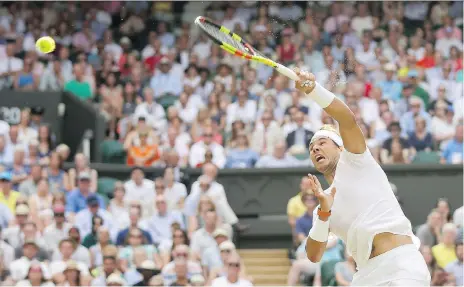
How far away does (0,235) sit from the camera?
13531 mm

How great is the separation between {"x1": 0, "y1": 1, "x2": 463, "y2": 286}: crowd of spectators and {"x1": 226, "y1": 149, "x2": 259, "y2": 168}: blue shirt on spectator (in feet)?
0.07

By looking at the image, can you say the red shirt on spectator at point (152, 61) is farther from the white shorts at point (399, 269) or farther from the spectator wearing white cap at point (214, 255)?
the white shorts at point (399, 269)

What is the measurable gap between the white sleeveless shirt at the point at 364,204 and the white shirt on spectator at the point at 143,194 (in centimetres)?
813

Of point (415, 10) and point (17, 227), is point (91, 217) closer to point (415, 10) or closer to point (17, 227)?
point (17, 227)

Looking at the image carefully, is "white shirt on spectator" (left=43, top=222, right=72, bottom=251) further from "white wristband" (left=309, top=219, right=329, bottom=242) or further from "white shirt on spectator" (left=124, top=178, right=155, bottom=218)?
"white wristband" (left=309, top=219, right=329, bottom=242)

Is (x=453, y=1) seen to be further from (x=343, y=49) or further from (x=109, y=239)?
(x=109, y=239)

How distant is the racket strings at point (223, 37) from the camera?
724cm

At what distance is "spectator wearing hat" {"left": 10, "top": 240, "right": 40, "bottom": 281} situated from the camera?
504 inches

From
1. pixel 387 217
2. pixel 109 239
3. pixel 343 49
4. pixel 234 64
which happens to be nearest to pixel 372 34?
pixel 343 49

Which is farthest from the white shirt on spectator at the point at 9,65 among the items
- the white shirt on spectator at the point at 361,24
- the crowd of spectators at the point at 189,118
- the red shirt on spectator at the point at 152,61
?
the white shirt on spectator at the point at 361,24

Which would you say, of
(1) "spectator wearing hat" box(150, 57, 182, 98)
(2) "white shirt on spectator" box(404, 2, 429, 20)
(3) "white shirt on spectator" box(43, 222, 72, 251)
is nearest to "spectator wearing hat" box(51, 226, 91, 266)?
(3) "white shirt on spectator" box(43, 222, 72, 251)

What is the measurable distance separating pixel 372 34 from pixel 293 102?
9.84 ft

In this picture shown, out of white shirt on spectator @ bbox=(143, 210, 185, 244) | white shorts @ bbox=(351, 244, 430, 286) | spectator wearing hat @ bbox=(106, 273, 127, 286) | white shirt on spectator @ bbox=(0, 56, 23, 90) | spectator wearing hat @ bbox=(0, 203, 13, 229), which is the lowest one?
spectator wearing hat @ bbox=(106, 273, 127, 286)

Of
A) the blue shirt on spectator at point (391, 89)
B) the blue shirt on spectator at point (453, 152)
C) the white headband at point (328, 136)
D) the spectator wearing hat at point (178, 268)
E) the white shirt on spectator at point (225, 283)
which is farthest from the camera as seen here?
the blue shirt on spectator at point (391, 89)
